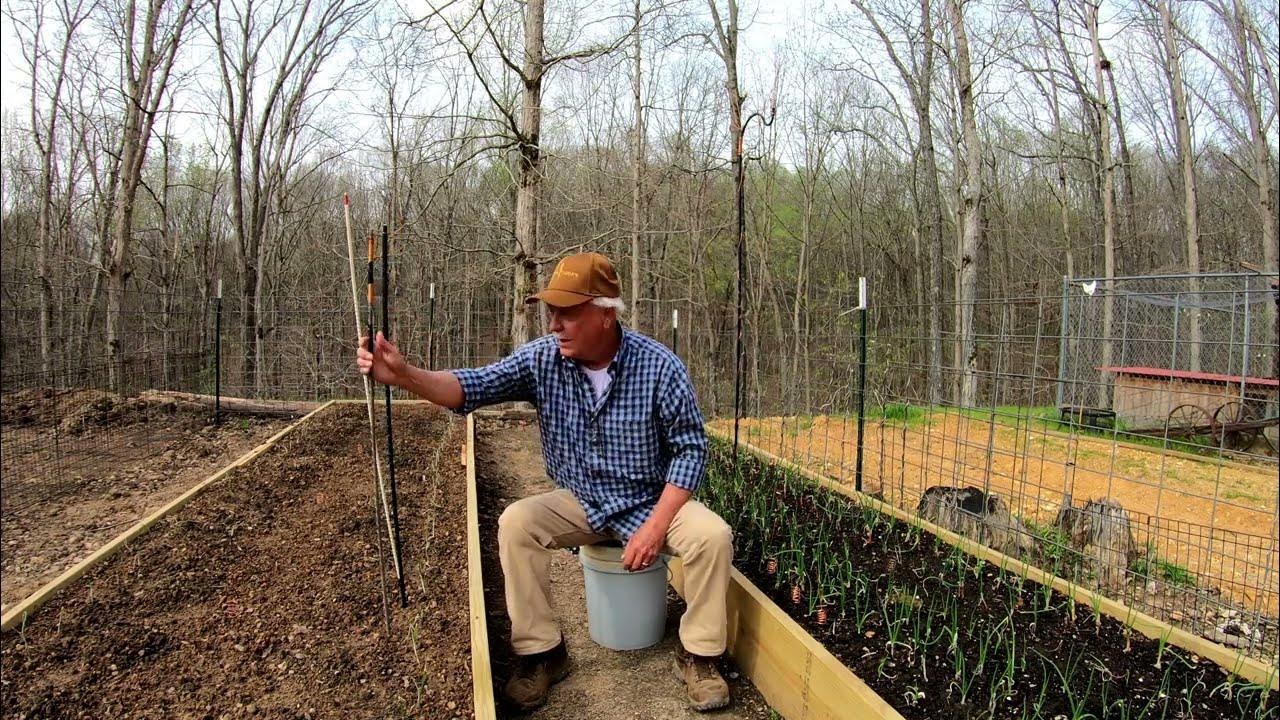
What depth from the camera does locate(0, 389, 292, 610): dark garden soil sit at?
4207mm

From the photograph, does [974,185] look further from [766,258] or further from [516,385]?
[516,385]

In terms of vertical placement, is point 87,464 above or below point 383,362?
below

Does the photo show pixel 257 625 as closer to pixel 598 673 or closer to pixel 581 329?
pixel 598 673

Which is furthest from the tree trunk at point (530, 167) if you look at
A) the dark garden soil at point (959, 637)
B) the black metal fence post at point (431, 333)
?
the dark garden soil at point (959, 637)

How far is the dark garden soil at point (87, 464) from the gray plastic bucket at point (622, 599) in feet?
7.93

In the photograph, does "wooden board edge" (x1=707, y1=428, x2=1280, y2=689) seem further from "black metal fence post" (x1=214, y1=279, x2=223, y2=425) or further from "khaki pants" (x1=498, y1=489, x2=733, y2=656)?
"black metal fence post" (x1=214, y1=279, x2=223, y2=425)

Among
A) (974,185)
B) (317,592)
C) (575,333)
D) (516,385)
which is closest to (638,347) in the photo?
(575,333)

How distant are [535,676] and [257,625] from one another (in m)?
1.12

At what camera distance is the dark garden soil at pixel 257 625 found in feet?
7.50

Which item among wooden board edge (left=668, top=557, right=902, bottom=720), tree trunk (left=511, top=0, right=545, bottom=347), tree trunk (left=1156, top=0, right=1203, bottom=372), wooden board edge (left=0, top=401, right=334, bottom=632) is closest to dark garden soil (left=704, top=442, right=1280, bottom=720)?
wooden board edge (left=668, top=557, right=902, bottom=720)

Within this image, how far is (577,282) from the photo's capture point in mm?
2502

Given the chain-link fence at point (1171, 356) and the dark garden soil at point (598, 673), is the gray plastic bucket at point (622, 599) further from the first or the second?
the chain-link fence at point (1171, 356)

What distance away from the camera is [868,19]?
14.1m

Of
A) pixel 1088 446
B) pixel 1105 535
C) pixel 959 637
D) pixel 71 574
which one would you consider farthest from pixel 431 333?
pixel 1088 446
